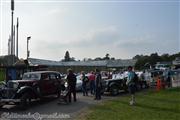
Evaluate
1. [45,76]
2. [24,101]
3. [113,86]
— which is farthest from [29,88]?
[113,86]

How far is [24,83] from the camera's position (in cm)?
1852

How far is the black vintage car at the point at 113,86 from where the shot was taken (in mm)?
24844

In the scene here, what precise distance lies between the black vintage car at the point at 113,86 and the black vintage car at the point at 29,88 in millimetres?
4359

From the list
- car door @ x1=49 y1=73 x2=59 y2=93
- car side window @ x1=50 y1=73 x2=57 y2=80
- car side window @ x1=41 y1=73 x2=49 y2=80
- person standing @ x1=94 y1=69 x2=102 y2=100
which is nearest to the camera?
car side window @ x1=41 y1=73 x2=49 y2=80

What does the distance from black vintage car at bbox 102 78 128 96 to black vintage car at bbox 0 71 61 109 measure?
4.36 metres

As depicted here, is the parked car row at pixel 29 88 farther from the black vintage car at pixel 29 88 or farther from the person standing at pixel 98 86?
the person standing at pixel 98 86

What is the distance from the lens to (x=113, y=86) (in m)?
25.0

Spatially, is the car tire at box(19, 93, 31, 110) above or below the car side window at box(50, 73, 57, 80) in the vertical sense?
below

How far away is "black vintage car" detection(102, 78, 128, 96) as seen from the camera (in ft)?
81.5

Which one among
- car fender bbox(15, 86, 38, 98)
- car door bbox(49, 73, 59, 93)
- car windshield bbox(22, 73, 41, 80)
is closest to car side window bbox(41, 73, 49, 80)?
car windshield bbox(22, 73, 41, 80)

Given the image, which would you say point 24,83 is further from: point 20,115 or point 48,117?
point 48,117

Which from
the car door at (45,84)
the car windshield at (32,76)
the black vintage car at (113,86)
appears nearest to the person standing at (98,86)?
the car door at (45,84)

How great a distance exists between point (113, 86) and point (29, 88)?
8454mm

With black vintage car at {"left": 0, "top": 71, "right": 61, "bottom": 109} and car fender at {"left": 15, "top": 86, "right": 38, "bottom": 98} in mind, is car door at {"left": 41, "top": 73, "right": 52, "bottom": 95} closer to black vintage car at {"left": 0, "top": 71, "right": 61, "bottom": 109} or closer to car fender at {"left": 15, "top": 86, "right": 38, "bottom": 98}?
black vintage car at {"left": 0, "top": 71, "right": 61, "bottom": 109}
